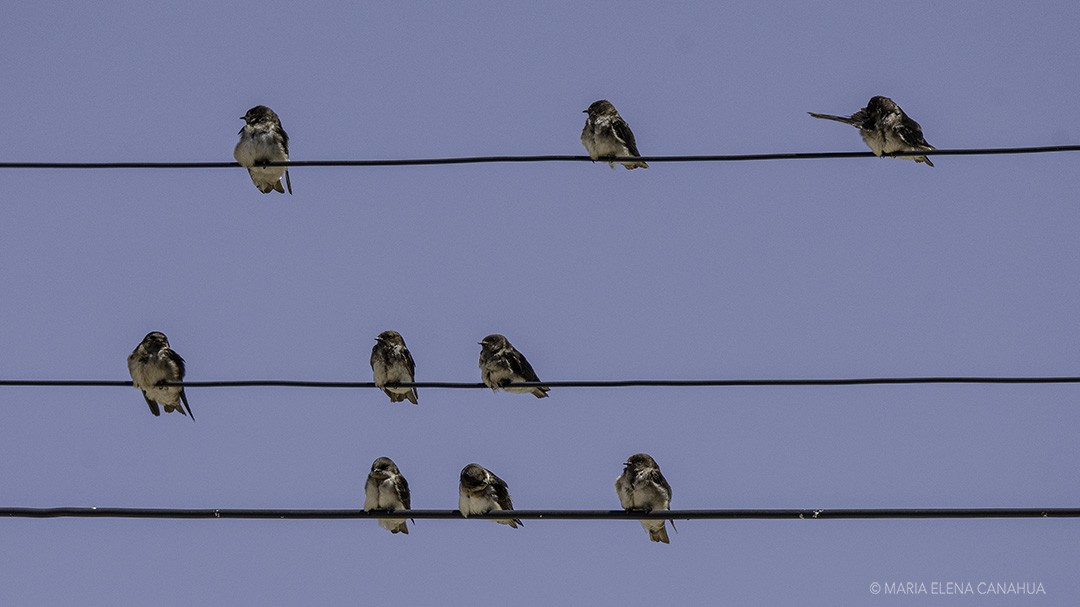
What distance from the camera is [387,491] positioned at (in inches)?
636

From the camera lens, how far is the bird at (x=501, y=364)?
1650 centimetres

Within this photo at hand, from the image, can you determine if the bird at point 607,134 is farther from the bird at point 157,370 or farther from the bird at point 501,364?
the bird at point 157,370

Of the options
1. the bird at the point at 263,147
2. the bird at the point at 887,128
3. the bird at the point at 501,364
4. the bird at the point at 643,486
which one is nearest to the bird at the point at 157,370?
the bird at the point at 263,147

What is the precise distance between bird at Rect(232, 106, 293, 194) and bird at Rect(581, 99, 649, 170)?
246cm

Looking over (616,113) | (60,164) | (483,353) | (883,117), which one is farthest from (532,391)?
(60,164)

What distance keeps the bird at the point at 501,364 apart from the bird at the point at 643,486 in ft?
3.33

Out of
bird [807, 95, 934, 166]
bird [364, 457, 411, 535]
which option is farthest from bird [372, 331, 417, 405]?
bird [807, 95, 934, 166]

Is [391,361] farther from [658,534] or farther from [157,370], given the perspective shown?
[658,534]

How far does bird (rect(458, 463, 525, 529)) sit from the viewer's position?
16000 mm

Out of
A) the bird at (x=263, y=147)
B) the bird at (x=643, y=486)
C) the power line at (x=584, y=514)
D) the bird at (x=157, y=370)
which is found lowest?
the power line at (x=584, y=514)

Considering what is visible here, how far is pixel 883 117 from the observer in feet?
53.9

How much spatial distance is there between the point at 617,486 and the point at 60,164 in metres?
5.61

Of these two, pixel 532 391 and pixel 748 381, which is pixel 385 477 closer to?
pixel 532 391

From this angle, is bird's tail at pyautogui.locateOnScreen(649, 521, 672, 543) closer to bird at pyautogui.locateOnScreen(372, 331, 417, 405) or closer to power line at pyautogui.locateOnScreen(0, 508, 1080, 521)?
bird at pyautogui.locateOnScreen(372, 331, 417, 405)
